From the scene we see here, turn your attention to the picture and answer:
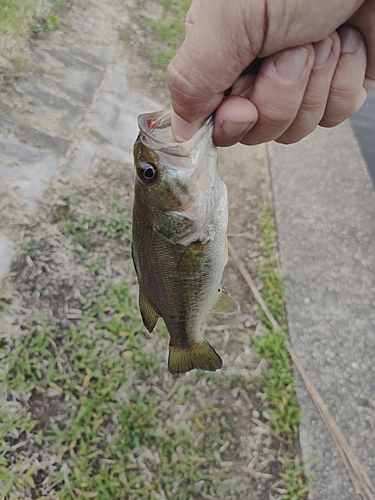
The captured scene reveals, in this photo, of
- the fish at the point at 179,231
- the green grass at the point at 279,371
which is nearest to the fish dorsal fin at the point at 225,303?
the fish at the point at 179,231

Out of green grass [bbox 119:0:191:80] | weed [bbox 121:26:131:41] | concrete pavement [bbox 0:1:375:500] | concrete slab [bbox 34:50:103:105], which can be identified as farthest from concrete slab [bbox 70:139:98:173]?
weed [bbox 121:26:131:41]

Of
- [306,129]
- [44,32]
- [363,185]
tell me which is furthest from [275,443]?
[44,32]

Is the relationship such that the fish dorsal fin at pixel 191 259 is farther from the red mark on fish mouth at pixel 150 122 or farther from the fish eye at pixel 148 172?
the red mark on fish mouth at pixel 150 122

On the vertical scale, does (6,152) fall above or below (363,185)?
below

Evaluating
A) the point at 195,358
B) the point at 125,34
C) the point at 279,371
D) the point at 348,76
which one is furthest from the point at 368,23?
the point at 125,34

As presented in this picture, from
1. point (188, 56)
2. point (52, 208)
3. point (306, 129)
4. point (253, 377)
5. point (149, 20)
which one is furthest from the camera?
point (149, 20)

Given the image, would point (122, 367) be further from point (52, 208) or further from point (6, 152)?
point (6, 152)

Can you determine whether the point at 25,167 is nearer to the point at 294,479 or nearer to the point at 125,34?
the point at 125,34
